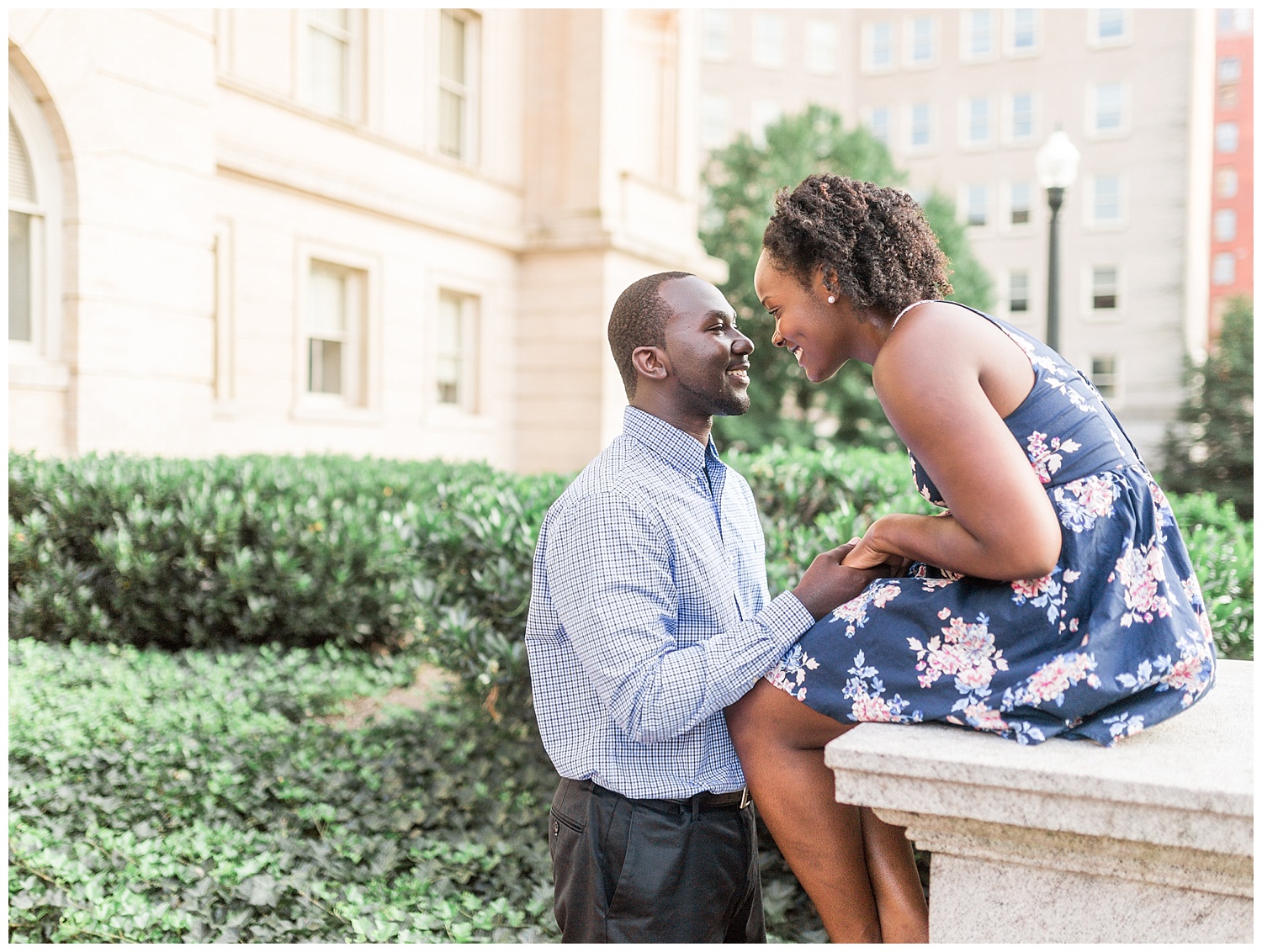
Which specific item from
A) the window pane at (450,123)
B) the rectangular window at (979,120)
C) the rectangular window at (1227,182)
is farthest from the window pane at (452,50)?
the rectangular window at (1227,182)

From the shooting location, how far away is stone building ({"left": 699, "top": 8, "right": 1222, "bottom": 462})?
41.9m

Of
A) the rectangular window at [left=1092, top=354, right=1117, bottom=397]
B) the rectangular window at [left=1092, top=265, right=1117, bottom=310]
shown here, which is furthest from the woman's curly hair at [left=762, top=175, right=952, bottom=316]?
the rectangular window at [left=1092, top=265, right=1117, bottom=310]

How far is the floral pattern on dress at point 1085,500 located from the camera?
1987mm

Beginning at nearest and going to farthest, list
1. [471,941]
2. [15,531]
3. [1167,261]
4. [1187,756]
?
[1187,756] < [471,941] < [15,531] < [1167,261]

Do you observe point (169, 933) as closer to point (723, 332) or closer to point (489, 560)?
point (489, 560)

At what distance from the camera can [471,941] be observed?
3.92 m

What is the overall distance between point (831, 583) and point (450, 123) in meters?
17.5

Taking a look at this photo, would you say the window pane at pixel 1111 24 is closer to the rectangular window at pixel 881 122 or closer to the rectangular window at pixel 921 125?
the rectangular window at pixel 921 125

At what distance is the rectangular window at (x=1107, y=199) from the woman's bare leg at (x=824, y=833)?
4621 cm

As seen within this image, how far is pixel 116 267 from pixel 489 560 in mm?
8109

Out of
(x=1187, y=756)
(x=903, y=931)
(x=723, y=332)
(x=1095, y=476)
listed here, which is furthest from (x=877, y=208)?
(x=903, y=931)

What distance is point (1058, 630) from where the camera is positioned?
77.7 inches

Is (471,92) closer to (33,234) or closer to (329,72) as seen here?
(329,72)

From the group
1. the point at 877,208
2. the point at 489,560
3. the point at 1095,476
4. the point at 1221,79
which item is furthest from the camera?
the point at 1221,79
